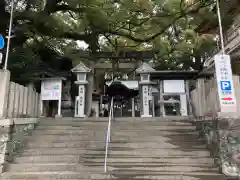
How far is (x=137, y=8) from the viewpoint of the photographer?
9.20 metres

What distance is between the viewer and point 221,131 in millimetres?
4816

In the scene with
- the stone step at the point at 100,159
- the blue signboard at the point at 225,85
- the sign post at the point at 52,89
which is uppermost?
the sign post at the point at 52,89

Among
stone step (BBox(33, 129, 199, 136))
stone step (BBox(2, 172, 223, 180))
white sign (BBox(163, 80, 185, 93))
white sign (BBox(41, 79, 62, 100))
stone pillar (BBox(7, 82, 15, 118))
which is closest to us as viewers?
stone step (BBox(2, 172, 223, 180))

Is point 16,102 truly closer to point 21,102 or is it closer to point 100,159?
point 21,102

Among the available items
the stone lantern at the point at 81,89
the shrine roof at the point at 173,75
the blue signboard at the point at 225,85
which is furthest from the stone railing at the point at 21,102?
the shrine roof at the point at 173,75

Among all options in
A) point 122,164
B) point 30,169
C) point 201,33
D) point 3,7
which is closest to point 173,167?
point 122,164

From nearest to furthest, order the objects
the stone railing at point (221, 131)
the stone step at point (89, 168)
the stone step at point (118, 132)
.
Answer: the stone railing at point (221, 131), the stone step at point (89, 168), the stone step at point (118, 132)

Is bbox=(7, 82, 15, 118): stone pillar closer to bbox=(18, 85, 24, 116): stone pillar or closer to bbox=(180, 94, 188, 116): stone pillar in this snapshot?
bbox=(18, 85, 24, 116): stone pillar

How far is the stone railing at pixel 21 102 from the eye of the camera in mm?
5474

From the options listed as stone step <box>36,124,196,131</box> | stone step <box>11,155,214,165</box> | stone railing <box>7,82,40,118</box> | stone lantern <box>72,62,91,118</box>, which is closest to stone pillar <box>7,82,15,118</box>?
stone railing <box>7,82,40,118</box>

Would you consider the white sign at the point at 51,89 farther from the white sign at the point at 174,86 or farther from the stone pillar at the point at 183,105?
the stone pillar at the point at 183,105

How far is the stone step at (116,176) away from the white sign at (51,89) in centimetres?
449

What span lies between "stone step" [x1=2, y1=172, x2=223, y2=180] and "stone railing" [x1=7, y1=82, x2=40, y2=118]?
65.3 inches

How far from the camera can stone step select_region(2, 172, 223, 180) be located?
451 cm
